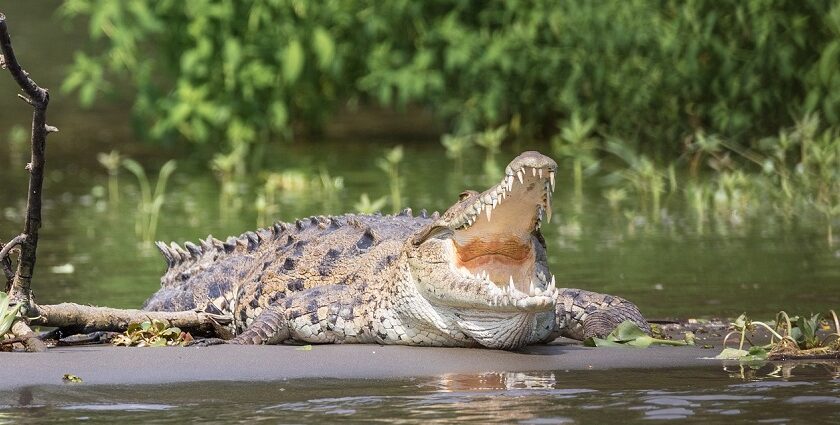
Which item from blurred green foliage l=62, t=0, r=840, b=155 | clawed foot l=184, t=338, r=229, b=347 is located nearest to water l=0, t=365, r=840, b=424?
clawed foot l=184, t=338, r=229, b=347

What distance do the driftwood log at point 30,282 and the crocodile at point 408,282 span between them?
1.18 feet

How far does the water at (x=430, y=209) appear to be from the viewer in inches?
219

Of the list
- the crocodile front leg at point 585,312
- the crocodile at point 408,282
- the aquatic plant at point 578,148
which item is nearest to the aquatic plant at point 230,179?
the aquatic plant at point 578,148

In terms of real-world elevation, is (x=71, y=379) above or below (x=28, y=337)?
below

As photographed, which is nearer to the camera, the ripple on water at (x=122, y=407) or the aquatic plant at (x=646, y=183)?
the ripple on water at (x=122, y=407)

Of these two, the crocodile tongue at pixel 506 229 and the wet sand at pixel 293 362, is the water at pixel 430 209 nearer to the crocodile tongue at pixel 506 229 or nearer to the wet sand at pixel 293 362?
the wet sand at pixel 293 362

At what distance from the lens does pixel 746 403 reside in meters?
5.57

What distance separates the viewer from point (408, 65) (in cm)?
1919

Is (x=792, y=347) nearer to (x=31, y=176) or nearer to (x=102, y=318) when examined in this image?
(x=102, y=318)

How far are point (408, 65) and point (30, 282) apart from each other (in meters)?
12.4

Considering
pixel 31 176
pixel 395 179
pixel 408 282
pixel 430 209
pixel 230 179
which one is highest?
pixel 230 179

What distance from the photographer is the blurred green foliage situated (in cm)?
1603

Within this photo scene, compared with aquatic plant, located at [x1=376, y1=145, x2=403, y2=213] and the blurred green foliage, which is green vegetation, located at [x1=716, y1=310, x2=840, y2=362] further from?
the blurred green foliage

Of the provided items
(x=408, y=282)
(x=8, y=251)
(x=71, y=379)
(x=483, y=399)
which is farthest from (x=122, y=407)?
(x=408, y=282)
